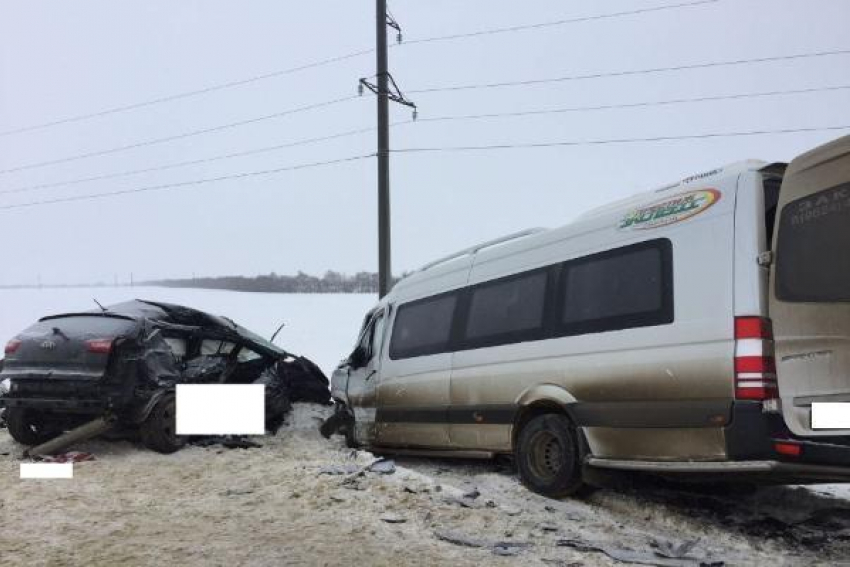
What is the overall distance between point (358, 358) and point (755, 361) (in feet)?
18.0

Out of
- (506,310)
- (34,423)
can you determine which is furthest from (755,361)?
(34,423)

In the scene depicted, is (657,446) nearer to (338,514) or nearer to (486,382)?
(486,382)

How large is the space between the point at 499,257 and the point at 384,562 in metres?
3.36

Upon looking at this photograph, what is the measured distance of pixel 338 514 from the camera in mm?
5602

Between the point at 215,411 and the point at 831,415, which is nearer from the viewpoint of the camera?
the point at 831,415

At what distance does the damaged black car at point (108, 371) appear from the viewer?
7677 millimetres

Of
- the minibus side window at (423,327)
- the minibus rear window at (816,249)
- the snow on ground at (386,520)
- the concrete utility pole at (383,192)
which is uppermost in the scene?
the concrete utility pole at (383,192)

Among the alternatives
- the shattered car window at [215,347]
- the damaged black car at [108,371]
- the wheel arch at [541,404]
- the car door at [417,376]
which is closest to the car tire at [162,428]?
the damaged black car at [108,371]

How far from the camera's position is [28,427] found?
848cm

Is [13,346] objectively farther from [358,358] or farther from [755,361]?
[755,361]

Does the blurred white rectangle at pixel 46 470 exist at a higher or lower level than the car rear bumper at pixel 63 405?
lower

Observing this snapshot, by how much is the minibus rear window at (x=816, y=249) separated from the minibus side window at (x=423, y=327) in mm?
3556

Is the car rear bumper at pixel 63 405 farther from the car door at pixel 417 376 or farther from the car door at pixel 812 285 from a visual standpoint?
the car door at pixel 812 285

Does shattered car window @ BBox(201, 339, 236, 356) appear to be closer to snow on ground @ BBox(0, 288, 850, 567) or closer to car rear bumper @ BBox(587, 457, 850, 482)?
snow on ground @ BBox(0, 288, 850, 567)
